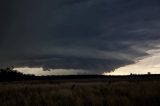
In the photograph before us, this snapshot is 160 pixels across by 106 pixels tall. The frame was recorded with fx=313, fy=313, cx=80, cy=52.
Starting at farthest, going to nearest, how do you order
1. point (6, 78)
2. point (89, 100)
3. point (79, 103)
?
point (6, 78)
point (89, 100)
point (79, 103)

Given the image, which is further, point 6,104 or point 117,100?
point 6,104

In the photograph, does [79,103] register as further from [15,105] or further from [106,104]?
[15,105]

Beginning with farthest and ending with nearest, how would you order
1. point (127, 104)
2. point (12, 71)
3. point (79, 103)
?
1. point (12, 71)
2. point (79, 103)
3. point (127, 104)

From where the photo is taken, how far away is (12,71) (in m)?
114

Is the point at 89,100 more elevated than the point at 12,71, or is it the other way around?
the point at 12,71

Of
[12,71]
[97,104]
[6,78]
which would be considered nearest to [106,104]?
[97,104]

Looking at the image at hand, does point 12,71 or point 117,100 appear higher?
point 12,71

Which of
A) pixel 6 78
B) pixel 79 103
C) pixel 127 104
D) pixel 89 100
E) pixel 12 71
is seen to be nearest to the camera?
pixel 127 104

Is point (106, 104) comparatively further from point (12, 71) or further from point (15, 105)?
point (12, 71)

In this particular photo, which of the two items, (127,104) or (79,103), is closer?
(127,104)

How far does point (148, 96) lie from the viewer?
15.9 m

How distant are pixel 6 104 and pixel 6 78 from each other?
296ft

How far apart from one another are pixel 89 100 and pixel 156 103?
11.2 feet

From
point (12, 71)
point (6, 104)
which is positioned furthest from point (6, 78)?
point (6, 104)
